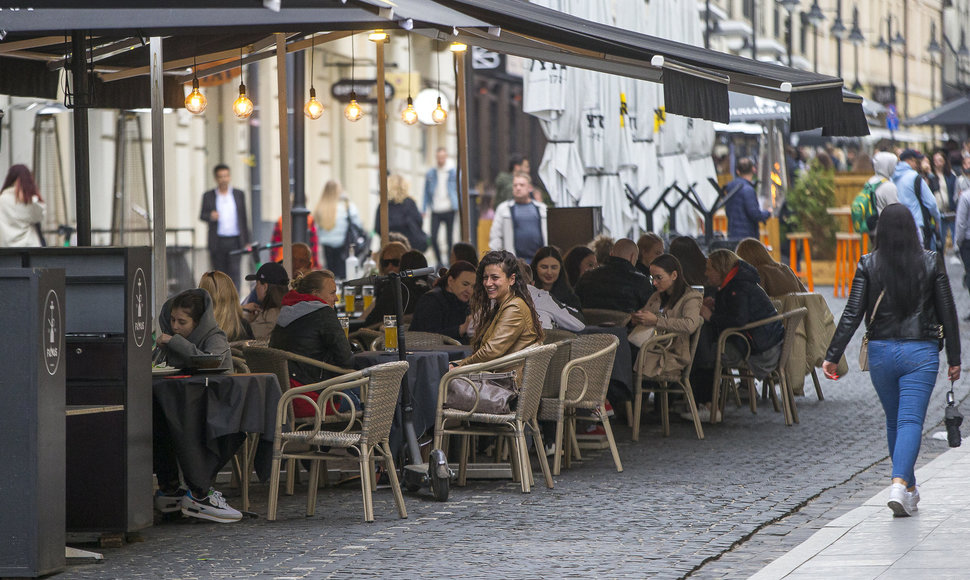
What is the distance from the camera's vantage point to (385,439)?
844 centimetres

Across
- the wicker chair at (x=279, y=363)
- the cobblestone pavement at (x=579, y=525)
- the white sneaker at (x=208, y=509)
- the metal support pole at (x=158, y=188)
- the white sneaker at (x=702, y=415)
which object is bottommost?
the cobblestone pavement at (x=579, y=525)

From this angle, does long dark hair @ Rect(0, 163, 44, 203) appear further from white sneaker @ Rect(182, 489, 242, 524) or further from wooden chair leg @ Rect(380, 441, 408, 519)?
wooden chair leg @ Rect(380, 441, 408, 519)

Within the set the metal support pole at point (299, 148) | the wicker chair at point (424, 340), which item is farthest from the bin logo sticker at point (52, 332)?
the metal support pole at point (299, 148)

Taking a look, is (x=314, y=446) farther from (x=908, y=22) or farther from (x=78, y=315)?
(x=908, y=22)

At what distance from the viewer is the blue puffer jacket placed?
2053 cm

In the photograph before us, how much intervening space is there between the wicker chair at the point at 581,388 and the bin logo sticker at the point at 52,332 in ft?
11.5

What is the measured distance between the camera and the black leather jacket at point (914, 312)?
321 inches

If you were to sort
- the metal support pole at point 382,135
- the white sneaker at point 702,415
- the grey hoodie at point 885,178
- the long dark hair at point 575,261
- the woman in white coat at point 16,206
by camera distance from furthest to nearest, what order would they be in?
the woman in white coat at point 16,206 < the grey hoodie at point 885,178 < the metal support pole at point 382,135 < the long dark hair at point 575,261 < the white sneaker at point 702,415

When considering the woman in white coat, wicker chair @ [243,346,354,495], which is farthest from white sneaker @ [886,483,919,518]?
the woman in white coat

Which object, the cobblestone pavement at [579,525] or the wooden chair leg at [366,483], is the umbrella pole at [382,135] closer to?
the cobblestone pavement at [579,525]

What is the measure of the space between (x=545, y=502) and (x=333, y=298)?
2.36m

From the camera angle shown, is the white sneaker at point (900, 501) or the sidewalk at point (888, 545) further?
the white sneaker at point (900, 501)

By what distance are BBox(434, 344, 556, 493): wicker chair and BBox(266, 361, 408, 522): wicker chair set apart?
2.23 feet

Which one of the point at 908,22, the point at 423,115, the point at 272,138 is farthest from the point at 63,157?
the point at 908,22
